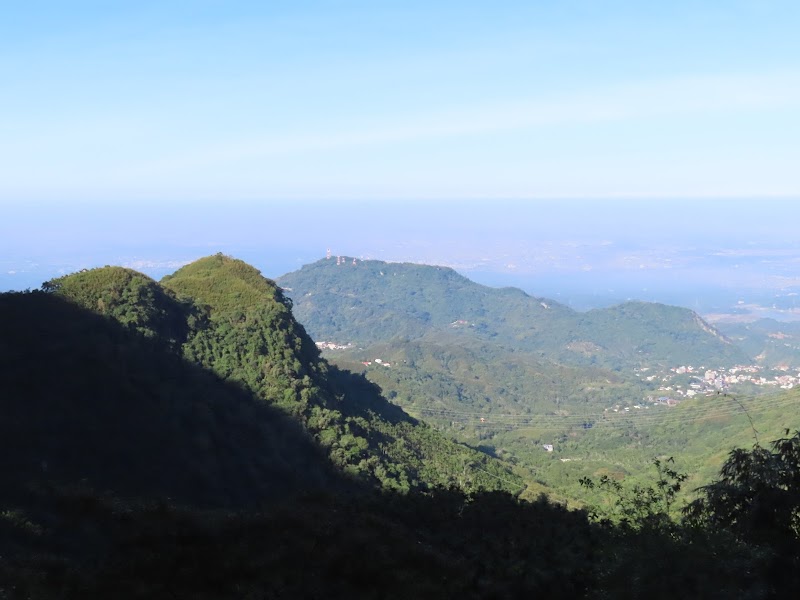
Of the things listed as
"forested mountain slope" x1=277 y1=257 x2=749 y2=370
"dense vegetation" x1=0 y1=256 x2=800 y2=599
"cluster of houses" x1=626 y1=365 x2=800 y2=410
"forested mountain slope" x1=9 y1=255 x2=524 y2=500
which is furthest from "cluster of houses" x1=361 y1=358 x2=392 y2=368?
"dense vegetation" x1=0 y1=256 x2=800 y2=599

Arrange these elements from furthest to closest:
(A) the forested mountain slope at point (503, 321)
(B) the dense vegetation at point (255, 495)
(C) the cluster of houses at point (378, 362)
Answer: (A) the forested mountain slope at point (503, 321) < (C) the cluster of houses at point (378, 362) < (B) the dense vegetation at point (255, 495)

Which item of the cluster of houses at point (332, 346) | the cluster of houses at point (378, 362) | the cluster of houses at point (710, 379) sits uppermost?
the cluster of houses at point (332, 346)

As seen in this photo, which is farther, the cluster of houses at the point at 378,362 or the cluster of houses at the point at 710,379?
the cluster of houses at the point at 710,379

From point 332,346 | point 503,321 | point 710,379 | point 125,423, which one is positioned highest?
point 125,423

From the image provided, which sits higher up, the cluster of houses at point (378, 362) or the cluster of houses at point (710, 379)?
the cluster of houses at point (378, 362)

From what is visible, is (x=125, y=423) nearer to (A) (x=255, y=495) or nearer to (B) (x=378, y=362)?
(A) (x=255, y=495)

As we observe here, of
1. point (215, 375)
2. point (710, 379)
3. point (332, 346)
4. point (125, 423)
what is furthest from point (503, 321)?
point (125, 423)

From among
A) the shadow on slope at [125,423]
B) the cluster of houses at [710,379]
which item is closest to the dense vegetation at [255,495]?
the shadow on slope at [125,423]

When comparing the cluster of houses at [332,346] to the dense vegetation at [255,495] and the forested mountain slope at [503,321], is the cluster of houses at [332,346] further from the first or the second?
the dense vegetation at [255,495]

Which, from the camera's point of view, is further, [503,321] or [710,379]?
[503,321]

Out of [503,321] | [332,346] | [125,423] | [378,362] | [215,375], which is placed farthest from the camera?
[503,321]

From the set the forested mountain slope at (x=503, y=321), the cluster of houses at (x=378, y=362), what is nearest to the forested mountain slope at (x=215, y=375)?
the cluster of houses at (x=378, y=362)

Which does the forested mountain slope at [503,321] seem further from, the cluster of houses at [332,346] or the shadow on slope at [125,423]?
the shadow on slope at [125,423]

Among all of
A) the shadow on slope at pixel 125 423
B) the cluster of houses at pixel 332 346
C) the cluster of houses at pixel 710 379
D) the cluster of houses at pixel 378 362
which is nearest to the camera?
the shadow on slope at pixel 125 423
